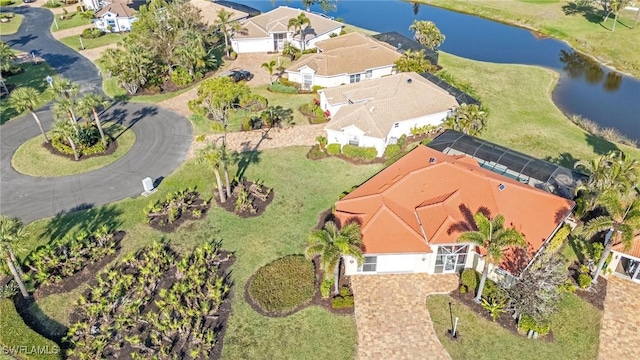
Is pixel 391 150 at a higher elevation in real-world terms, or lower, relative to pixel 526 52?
lower

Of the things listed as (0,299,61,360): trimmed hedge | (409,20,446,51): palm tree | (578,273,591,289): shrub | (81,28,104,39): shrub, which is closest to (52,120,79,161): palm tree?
(0,299,61,360): trimmed hedge

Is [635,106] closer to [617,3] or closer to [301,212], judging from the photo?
[617,3]

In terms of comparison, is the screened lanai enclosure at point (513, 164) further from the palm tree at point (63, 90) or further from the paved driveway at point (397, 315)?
the palm tree at point (63, 90)

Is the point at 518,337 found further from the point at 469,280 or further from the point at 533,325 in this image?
the point at 469,280

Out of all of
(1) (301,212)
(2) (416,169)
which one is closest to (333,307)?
(1) (301,212)

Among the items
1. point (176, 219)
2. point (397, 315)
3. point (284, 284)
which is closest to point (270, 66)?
point (176, 219)

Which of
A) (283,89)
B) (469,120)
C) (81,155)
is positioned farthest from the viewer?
(283,89)
